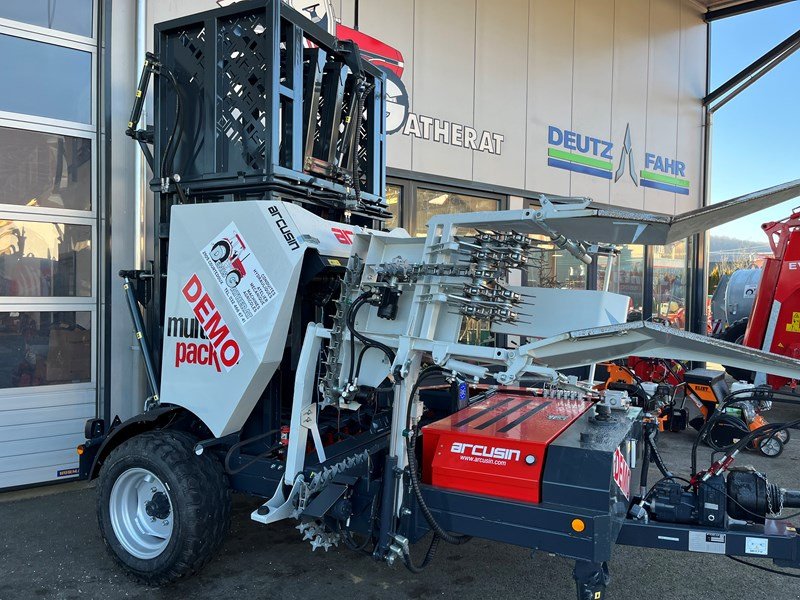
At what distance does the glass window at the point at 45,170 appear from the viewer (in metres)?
4.99

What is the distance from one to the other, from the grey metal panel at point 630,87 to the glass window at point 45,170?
333 inches

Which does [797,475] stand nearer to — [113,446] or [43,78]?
[113,446]

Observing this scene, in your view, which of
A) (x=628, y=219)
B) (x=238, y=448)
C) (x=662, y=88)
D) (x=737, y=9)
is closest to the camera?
(x=628, y=219)

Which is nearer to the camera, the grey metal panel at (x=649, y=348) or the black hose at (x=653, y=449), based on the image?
the grey metal panel at (x=649, y=348)

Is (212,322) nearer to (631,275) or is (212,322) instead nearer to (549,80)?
(549,80)

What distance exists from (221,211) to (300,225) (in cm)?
46

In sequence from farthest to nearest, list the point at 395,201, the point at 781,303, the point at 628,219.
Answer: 1. the point at 781,303
2. the point at 395,201
3. the point at 628,219

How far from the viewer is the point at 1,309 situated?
496cm

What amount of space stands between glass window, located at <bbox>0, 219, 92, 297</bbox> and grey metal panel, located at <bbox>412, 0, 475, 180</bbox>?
395cm

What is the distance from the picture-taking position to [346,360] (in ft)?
10.8

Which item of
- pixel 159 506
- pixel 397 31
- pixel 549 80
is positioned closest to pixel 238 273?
pixel 159 506

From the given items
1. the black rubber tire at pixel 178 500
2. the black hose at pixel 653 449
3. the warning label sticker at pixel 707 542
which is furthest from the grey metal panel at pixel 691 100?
the black rubber tire at pixel 178 500

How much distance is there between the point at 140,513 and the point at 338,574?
121 centimetres

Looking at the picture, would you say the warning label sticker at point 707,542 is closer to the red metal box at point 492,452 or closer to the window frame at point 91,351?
the red metal box at point 492,452
